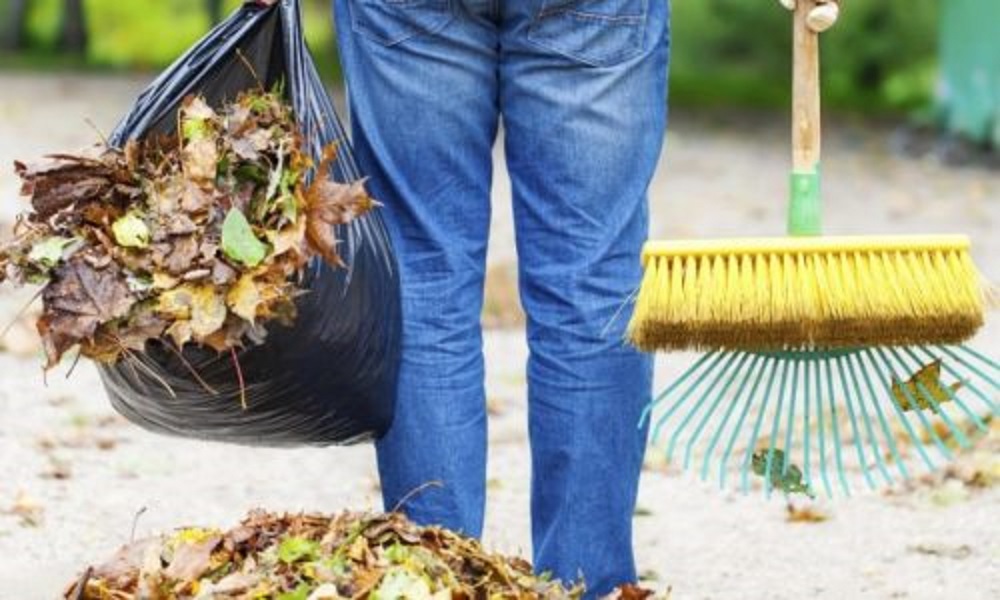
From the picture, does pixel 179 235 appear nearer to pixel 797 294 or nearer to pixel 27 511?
pixel 797 294

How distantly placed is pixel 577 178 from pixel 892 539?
148 cm

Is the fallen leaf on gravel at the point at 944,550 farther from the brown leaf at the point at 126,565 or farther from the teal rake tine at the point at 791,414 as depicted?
the brown leaf at the point at 126,565

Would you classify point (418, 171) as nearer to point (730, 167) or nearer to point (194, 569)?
point (194, 569)

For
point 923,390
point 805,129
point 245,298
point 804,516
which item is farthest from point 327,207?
point 804,516

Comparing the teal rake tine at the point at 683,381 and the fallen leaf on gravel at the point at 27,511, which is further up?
the teal rake tine at the point at 683,381

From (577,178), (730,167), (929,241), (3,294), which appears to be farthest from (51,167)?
(730,167)

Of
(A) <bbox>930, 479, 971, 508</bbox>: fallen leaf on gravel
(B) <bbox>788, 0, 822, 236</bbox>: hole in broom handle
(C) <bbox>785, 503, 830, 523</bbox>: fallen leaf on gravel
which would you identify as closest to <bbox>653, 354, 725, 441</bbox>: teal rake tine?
(B) <bbox>788, 0, 822, 236</bbox>: hole in broom handle

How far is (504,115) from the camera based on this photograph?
9.37ft

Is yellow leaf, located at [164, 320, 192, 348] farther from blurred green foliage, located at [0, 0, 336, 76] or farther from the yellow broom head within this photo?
blurred green foliage, located at [0, 0, 336, 76]

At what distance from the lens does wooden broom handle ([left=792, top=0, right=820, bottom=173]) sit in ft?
9.18

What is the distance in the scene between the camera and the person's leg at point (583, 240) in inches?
109

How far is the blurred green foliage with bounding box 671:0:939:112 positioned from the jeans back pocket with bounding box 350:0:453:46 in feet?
37.6

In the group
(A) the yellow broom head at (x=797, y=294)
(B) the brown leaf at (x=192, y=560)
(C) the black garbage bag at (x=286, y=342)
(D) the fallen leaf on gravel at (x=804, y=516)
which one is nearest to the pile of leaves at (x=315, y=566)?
(B) the brown leaf at (x=192, y=560)

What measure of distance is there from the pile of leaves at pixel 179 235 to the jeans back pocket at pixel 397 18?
0.25 m
